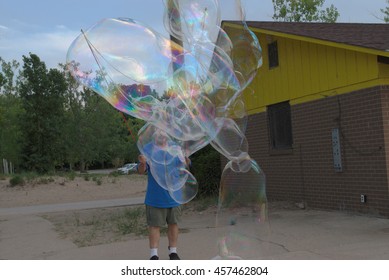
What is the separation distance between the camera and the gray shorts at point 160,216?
18.6 feet

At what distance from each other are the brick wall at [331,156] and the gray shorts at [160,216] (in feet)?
15.7

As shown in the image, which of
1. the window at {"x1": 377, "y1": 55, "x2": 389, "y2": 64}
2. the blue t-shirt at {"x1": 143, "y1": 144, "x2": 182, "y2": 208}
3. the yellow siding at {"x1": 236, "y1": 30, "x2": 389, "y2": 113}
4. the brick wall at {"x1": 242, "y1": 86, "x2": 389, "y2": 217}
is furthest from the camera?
the yellow siding at {"x1": 236, "y1": 30, "x2": 389, "y2": 113}

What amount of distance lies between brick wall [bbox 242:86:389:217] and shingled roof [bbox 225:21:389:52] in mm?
940

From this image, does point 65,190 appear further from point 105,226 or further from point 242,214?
point 242,214

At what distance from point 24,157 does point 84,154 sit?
811 cm

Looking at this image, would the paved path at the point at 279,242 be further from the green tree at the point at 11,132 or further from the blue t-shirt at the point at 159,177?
the green tree at the point at 11,132

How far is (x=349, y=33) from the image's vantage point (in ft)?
35.5

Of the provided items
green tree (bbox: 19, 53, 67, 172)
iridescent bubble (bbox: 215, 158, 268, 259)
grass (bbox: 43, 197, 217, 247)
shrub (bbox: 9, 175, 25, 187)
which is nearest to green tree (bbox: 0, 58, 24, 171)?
green tree (bbox: 19, 53, 67, 172)

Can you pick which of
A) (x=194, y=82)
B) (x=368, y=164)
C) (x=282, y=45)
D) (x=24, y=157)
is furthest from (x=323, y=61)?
(x=24, y=157)

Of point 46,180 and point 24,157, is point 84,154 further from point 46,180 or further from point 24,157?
point 46,180

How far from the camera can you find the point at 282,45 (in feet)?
38.2

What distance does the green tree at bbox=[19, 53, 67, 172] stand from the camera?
1592 inches

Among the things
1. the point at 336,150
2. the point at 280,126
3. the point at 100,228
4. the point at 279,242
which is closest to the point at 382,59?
the point at 336,150

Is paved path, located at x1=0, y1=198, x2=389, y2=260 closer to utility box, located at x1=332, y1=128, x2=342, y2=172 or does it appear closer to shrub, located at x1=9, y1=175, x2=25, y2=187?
utility box, located at x1=332, y1=128, x2=342, y2=172
